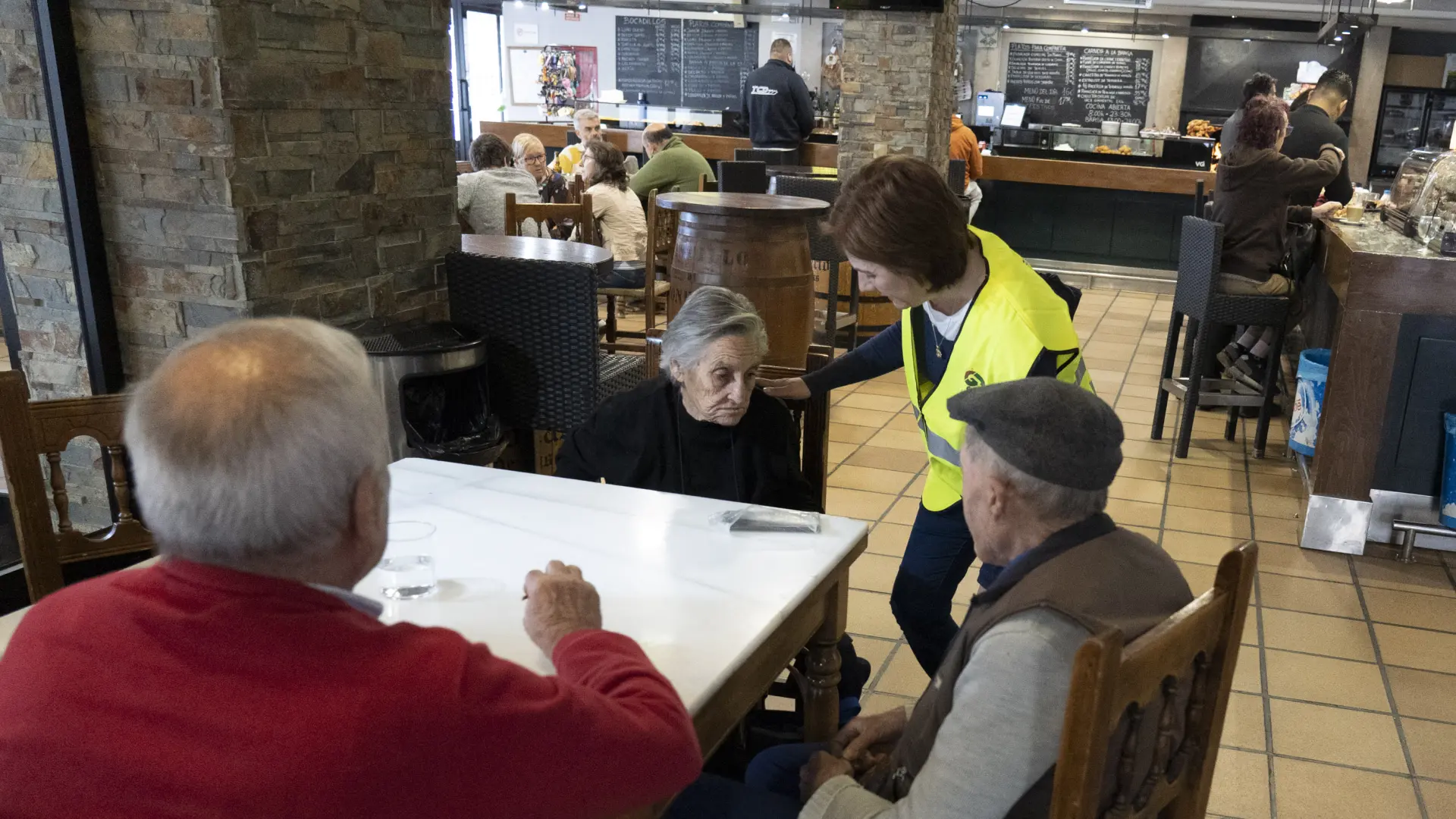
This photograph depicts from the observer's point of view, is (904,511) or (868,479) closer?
(904,511)

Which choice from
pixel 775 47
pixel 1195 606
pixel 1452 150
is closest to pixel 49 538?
pixel 1195 606

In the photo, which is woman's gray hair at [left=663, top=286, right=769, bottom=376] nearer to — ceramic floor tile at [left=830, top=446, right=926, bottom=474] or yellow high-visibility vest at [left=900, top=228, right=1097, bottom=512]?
yellow high-visibility vest at [left=900, top=228, right=1097, bottom=512]

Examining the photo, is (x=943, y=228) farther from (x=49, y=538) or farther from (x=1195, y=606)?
(x=49, y=538)

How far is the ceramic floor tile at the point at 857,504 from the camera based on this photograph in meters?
4.16

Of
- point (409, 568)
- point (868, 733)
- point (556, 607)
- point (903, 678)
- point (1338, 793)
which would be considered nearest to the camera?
point (556, 607)

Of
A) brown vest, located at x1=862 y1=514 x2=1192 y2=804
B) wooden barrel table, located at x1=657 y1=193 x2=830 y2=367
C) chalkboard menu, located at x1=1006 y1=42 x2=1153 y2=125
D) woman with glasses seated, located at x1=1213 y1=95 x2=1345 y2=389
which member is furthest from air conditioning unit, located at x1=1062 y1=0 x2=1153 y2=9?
brown vest, located at x1=862 y1=514 x2=1192 y2=804

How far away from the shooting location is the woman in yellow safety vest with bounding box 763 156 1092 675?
2109 mm

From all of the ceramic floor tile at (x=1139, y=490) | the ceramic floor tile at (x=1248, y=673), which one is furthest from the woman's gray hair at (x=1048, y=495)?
the ceramic floor tile at (x=1139, y=490)

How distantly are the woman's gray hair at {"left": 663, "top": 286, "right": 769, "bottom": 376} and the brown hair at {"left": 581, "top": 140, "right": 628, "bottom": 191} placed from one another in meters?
3.96

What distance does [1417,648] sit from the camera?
3293mm

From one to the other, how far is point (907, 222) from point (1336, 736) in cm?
182

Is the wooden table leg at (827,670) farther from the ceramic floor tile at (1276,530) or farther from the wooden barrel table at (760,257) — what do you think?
the ceramic floor tile at (1276,530)

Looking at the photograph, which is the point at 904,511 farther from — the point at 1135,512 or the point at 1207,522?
the point at 1207,522

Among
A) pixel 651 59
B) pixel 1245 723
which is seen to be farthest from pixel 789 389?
pixel 651 59
